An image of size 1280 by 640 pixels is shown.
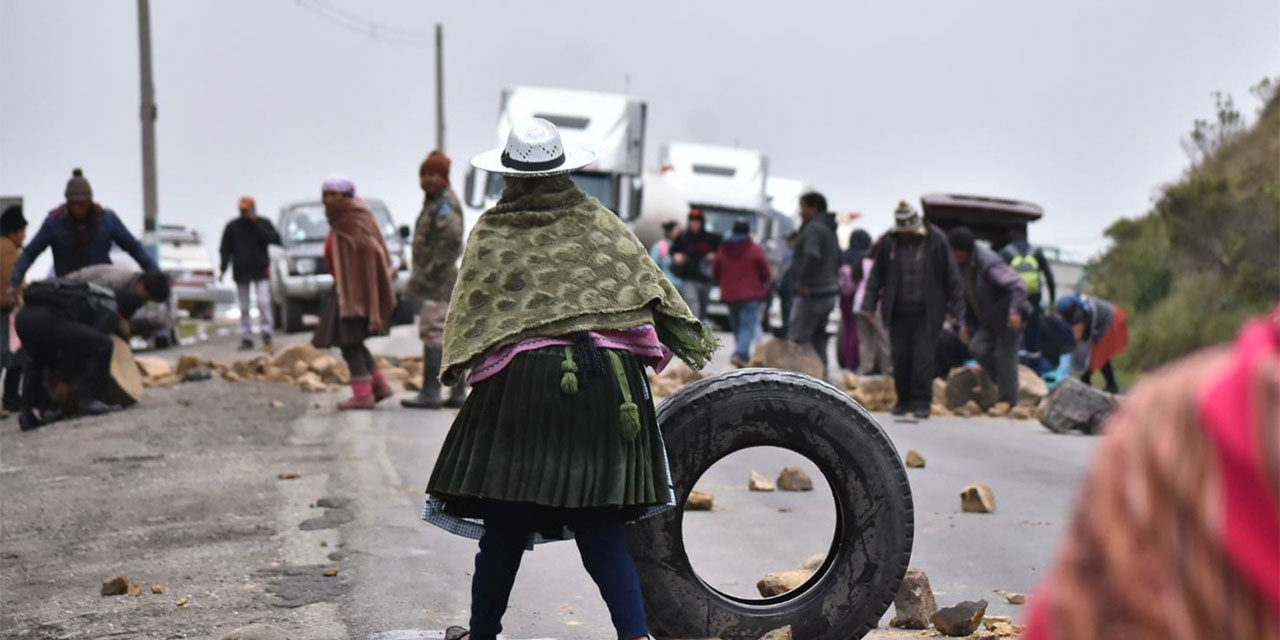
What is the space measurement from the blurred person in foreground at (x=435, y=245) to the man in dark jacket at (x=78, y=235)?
7.26 feet

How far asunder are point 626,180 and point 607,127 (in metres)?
0.92

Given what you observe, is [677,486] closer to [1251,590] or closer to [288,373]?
[1251,590]

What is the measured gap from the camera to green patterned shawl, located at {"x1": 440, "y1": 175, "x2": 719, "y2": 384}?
5.29 metres

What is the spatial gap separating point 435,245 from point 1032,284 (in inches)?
261

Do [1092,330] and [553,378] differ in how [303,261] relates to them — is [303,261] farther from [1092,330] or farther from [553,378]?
[553,378]

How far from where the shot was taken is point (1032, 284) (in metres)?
17.9

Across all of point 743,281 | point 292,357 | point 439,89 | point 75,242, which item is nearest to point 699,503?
point 75,242

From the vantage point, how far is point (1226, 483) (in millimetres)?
1763

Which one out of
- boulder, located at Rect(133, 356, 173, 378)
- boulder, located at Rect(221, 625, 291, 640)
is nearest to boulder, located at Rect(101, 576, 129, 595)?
boulder, located at Rect(221, 625, 291, 640)

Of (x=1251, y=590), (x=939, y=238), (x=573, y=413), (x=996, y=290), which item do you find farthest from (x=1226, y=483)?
(x=996, y=290)

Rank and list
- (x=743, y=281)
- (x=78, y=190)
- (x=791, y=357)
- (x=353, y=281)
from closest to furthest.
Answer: (x=353, y=281)
(x=78, y=190)
(x=791, y=357)
(x=743, y=281)

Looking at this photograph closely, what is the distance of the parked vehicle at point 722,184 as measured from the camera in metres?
36.4

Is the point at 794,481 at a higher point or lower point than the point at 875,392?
higher

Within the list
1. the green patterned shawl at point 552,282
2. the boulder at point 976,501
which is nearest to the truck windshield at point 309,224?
the boulder at point 976,501
